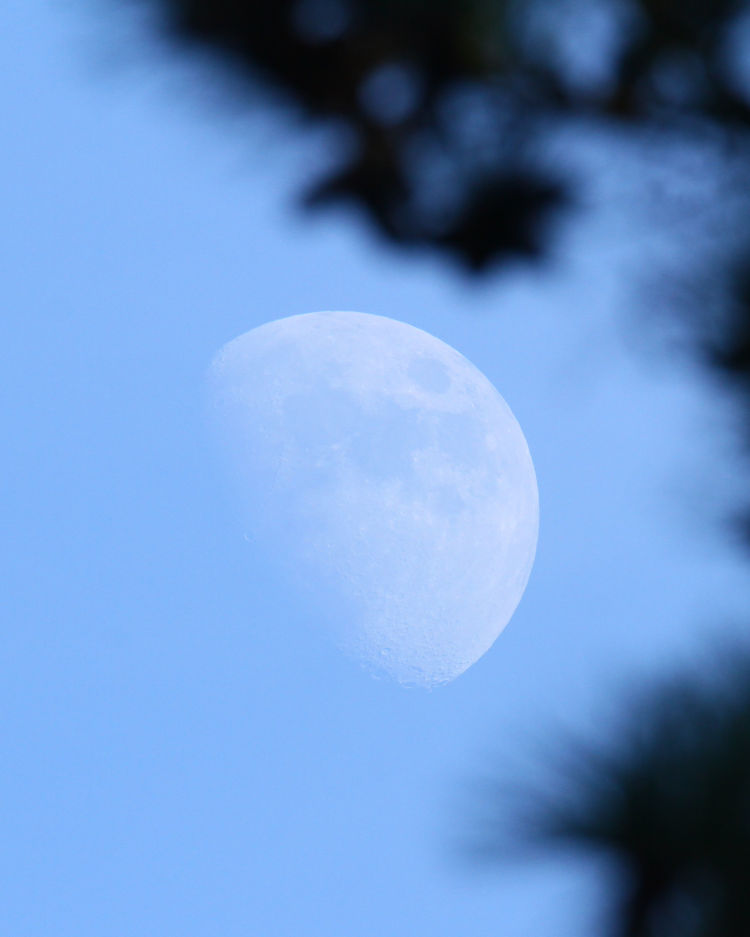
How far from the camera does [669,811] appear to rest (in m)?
1.29

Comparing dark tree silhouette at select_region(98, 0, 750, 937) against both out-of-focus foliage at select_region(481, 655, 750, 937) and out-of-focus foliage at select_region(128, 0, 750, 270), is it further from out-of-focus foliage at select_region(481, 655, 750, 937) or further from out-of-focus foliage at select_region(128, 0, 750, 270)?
out-of-focus foliage at select_region(481, 655, 750, 937)

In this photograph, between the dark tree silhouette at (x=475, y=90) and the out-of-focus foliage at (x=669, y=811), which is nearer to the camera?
the out-of-focus foliage at (x=669, y=811)

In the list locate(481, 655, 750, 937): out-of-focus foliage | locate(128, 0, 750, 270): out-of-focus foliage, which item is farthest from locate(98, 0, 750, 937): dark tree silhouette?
locate(481, 655, 750, 937): out-of-focus foliage

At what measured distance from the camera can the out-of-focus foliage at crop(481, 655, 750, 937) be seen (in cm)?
127

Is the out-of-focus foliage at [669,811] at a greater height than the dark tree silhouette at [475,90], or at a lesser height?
lesser

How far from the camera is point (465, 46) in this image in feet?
6.58

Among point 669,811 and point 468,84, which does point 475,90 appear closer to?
point 468,84

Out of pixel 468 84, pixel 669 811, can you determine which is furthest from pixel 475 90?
pixel 669 811

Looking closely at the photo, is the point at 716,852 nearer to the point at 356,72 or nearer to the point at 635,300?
the point at 635,300

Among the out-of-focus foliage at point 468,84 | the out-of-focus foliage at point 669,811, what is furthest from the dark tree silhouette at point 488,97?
the out-of-focus foliage at point 669,811

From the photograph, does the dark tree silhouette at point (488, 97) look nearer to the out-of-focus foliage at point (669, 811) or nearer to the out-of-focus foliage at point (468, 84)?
the out-of-focus foliage at point (468, 84)

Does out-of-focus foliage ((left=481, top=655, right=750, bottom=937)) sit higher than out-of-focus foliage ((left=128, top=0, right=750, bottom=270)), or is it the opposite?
out-of-focus foliage ((left=128, top=0, right=750, bottom=270))

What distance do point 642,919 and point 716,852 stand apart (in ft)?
0.33

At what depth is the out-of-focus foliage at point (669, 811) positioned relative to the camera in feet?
4.16
